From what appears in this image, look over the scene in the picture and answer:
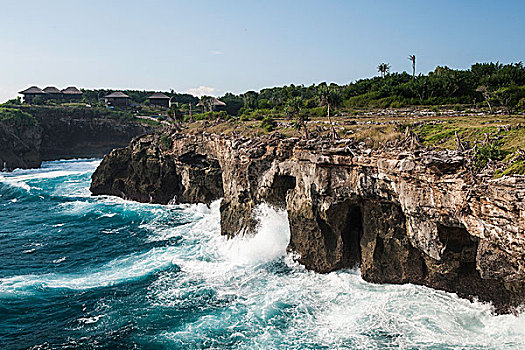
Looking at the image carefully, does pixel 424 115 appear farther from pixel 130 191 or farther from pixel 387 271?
pixel 130 191

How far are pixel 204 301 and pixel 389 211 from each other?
14.7 metres

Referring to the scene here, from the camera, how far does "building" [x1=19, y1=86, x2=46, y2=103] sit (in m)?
127

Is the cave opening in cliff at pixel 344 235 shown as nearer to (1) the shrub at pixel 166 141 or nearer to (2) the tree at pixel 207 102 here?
(1) the shrub at pixel 166 141

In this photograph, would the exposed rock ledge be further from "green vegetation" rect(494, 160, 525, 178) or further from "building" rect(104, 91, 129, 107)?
"building" rect(104, 91, 129, 107)

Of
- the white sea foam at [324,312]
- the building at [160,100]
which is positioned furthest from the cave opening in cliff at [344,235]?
the building at [160,100]

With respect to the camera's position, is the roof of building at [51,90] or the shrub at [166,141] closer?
the shrub at [166,141]

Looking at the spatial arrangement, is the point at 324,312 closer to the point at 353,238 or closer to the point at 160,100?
the point at 353,238

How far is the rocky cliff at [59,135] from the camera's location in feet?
311

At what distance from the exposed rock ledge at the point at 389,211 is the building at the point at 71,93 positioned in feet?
364

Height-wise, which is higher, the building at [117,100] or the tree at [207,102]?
the building at [117,100]

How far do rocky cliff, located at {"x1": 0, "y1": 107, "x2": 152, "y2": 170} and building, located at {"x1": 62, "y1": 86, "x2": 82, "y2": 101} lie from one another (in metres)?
23.3

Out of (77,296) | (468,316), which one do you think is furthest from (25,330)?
(468,316)

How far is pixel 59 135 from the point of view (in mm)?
111062

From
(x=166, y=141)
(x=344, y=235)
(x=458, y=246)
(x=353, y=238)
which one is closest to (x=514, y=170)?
(x=458, y=246)
